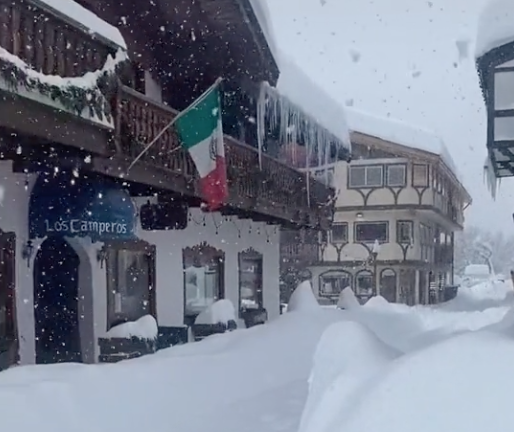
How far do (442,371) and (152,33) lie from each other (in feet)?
35.3

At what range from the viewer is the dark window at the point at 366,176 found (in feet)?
110

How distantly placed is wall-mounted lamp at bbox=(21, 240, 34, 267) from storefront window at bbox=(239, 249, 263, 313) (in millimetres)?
8791

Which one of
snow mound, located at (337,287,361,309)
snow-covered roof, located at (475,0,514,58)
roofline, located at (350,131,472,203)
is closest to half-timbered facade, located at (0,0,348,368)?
snow-covered roof, located at (475,0,514,58)

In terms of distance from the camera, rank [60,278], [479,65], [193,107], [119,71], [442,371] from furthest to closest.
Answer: [479,65] < [60,278] < [193,107] < [119,71] < [442,371]

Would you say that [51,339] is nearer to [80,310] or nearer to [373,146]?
[80,310]

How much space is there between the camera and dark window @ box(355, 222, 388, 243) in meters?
33.8

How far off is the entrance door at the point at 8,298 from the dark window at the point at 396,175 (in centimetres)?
2648

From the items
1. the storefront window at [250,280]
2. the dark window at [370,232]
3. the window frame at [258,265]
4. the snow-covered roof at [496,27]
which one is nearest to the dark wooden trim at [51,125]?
the snow-covered roof at [496,27]

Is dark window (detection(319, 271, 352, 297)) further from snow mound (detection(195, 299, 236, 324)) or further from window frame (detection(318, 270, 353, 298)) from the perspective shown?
snow mound (detection(195, 299, 236, 324))

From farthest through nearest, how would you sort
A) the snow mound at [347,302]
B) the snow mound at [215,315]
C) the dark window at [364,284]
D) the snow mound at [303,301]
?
the dark window at [364,284]
the snow mound at [347,302]
the snow mound at [303,301]
the snow mound at [215,315]

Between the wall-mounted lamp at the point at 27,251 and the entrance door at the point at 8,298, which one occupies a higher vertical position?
the wall-mounted lamp at the point at 27,251

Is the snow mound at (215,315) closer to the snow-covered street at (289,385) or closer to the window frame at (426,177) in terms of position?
the snow-covered street at (289,385)

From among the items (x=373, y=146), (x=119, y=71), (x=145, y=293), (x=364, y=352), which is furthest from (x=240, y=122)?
(x=373, y=146)

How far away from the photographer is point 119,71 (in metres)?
8.07
